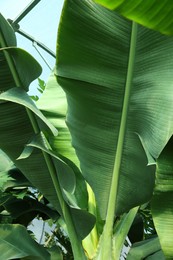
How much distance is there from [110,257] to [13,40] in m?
0.63

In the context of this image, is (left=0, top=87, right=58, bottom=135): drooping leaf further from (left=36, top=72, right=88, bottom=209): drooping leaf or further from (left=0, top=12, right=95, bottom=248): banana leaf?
(left=36, top=72, right=88, bottom=209): drooping leaf

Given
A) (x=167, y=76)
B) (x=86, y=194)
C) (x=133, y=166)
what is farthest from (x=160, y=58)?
(x=86, y=194)

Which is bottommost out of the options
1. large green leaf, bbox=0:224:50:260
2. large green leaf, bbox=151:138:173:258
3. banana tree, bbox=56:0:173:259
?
large green leaf, bbox=0:224:50:260

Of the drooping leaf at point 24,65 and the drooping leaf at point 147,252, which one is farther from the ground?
the drooping leaf at point 24,65

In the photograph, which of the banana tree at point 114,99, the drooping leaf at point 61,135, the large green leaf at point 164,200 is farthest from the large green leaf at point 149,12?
the drooping leaf at point 61,135

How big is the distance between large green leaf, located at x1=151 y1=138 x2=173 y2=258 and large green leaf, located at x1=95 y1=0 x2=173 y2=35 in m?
0.58

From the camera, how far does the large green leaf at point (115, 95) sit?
3.18 ft

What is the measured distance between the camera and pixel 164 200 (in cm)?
119

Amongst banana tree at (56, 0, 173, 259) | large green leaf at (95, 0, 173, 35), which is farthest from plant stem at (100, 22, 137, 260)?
large green leaf at (95, 0, 173, 35)

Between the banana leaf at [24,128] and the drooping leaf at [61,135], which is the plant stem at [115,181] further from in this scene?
the drooping leaf at [61,135]

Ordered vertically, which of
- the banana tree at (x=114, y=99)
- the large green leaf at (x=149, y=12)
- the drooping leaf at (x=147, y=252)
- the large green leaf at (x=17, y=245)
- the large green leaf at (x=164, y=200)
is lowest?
the drooping leaf at (x=147, y=252)

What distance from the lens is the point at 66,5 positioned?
915 mm

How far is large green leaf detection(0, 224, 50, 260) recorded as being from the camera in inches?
49.6

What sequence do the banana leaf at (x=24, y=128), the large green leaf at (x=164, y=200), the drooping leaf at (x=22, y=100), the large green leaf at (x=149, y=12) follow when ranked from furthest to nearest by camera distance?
1. the large green leaf at (x=164, y=200)
2. the banana leaf at (x=24, y=128)
3. the drooping leaf at (x=22, y=100)
4. the large green leaf at (x=149, y=12)
